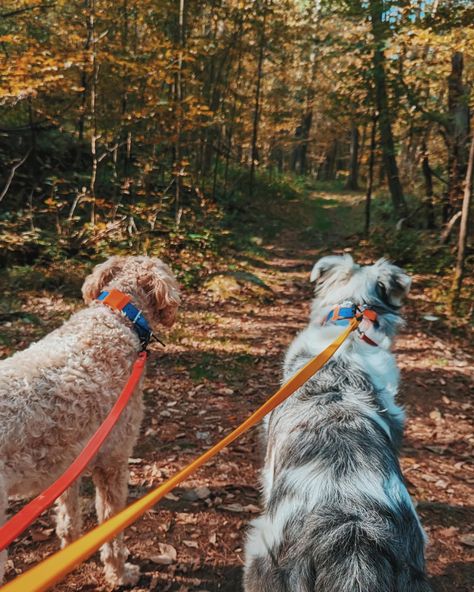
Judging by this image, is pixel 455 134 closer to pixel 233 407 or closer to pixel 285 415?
pixel 233 407

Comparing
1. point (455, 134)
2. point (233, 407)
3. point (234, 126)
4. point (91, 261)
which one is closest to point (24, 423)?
point (233, 407)

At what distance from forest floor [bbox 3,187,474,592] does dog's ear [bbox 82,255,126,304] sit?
1.92 meters

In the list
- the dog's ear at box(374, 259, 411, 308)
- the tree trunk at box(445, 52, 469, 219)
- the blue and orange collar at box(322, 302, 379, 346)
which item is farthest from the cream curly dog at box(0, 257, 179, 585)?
the tree trunk at box(445, 52, 469, 219)

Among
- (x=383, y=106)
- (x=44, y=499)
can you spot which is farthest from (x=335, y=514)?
(x=383, y=106)

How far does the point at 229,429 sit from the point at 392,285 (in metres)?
2.54

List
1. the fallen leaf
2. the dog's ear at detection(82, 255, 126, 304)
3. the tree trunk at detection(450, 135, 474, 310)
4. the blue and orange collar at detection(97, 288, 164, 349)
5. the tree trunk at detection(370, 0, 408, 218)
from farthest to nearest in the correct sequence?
1. the tree trunk at detection(370, 0, 408, 218)
2. the tree trunk at detection(450, 135, 474, 310)
3. the dog's ear at detection(82, 255, 126, 304)
4. the fallen leaf
5. the blue and orange collar at detection(97, 288, 164, 349)

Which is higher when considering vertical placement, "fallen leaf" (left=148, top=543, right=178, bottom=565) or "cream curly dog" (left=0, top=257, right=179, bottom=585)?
"cream curly dog" (left=0, top=257, right=179, bottom=585)

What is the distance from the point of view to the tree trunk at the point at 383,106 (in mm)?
8812

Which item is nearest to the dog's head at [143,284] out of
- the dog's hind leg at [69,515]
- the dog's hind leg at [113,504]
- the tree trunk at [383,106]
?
the dog's hind leg at [113,504]

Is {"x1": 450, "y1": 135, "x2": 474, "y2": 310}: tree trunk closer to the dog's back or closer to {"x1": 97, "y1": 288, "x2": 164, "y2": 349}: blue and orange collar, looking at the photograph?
the dog's back

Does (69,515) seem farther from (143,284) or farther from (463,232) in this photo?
(463,232)

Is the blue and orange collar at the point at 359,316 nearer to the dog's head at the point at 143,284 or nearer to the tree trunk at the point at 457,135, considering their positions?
the dog's head at the point at 143,284

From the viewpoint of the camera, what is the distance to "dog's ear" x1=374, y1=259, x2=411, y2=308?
3.75m

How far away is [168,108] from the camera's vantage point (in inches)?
368
